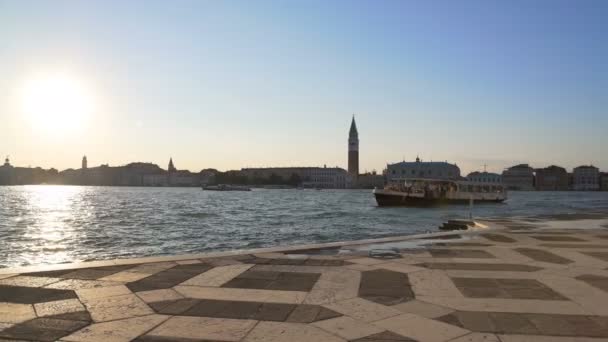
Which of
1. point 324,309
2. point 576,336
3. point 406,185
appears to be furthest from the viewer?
point 406,185

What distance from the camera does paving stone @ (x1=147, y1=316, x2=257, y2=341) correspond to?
491 centimetres

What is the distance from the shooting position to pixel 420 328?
5176mm

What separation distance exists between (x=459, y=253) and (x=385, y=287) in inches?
170

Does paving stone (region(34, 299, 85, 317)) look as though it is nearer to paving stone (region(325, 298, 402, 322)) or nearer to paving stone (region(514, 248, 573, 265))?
paving stone (region(325, 298, 402, 322))

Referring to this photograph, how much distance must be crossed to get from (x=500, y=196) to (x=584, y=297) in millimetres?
90355

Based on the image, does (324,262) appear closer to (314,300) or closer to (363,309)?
(314,300)

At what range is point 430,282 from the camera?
7500 mm

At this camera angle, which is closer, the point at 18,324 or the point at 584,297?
the point at 18,324

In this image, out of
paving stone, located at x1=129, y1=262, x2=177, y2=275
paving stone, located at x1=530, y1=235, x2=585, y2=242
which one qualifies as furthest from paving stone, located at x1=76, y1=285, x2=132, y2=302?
paving stone, located at x1=530, y1=235, x2=585, y2=242

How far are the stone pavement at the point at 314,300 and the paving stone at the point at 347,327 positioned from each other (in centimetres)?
2

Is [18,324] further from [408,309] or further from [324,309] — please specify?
[408,309]

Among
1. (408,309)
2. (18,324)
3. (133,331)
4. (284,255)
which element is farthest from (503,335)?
(284,255)

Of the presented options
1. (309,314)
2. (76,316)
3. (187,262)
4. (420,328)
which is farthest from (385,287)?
(76,316)

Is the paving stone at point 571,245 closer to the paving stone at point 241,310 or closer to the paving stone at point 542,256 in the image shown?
the paving stone at point 542,256
